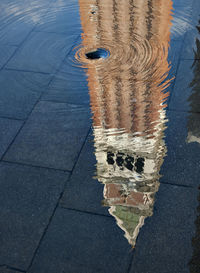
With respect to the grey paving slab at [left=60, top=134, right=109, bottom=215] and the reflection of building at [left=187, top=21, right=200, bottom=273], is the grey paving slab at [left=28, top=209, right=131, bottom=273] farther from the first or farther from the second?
the reflection of building at [left=187, top=21, right=200, bottom=273]

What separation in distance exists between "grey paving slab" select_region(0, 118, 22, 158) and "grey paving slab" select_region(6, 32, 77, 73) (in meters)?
2.14

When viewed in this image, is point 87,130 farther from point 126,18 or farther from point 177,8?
point 177,8

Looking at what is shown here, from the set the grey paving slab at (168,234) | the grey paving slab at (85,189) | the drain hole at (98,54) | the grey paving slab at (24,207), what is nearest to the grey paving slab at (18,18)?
A: the drain hole at (98,54)

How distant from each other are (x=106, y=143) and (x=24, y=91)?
9.94ft

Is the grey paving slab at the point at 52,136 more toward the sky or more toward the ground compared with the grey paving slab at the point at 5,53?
more toward the ground

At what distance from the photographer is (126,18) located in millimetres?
11250

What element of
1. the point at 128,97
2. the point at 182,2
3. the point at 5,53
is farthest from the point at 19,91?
the point at 182,2

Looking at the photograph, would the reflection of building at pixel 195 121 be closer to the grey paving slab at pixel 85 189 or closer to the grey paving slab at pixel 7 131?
the grey paving slab at pixel 85 189

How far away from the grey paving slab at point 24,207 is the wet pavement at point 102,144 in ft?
0.07

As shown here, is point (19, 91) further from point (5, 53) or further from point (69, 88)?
point (5, 53)

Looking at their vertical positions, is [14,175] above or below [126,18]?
below

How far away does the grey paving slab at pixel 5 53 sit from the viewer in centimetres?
994

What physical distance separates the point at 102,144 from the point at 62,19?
6.45m

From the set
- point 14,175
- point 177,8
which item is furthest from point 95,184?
point 177,8
